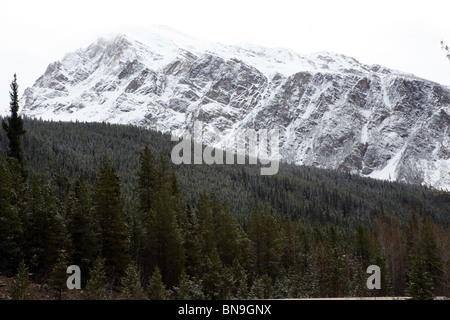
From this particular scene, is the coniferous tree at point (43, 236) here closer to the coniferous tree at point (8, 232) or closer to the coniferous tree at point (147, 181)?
the coniferous tree at point (8, 232)

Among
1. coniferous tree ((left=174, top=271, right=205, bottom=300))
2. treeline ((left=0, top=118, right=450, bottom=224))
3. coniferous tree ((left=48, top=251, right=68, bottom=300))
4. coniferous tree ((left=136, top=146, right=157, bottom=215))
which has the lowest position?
coniferous tree ((left=174, top=271, right=205, bottom=300))

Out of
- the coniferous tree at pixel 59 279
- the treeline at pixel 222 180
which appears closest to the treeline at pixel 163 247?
the coniferous tree at pixel 59 279

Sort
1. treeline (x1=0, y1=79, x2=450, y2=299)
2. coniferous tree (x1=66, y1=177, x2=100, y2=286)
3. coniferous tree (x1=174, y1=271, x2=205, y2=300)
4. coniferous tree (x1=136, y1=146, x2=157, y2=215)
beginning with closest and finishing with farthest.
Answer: coniferous tree (x1=174, y1=271, x2=205, y2=300) → treeline (x1=0, y1=79, x2=450, y2=299) → coniferous tree (x1=66, y1=177, x2=100, y2=286) → coniferous tree (x1=136, y1=146, x2=157, y2=215)

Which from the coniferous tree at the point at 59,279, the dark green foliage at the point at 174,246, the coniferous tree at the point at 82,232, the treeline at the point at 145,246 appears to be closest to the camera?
the coniferous tree at the point at 59,279

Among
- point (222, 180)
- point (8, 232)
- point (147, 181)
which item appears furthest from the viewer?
point (222, 180)

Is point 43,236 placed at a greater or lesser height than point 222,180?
lesser

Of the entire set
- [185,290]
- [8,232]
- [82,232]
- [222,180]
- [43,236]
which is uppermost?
[222,180]

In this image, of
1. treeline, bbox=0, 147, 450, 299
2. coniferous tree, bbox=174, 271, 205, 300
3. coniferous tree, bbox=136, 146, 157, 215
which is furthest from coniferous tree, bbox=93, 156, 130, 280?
coniferous tree, bbox=174, 271, 205, 300

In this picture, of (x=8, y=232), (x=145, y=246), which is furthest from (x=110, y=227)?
(x=8, y=232)

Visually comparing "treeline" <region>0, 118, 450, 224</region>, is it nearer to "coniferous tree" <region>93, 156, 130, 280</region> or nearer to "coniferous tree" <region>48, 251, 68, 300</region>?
"coniferous tree" <region>93, 156, 130, 280</region>

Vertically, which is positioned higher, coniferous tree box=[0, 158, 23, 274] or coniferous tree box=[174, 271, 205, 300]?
coniferous tree box=[0, 158, 23, 274]

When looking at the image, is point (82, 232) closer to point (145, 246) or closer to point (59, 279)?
point (145, 246)

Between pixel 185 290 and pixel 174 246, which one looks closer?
pixel 185 290
